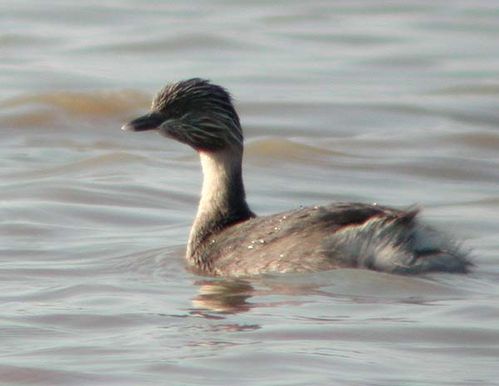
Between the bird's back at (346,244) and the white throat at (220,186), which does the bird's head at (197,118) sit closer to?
the white throat at (220,186)

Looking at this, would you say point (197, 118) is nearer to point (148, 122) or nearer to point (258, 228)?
point (148, 122)

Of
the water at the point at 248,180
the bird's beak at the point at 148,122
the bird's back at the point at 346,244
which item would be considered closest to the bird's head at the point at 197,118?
the bird's beak at the point at 148,122

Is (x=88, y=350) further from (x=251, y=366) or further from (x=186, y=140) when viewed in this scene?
(x=186, y=140)

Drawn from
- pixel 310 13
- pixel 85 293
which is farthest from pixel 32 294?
pixel 310 13

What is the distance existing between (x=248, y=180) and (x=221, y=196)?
3.47m

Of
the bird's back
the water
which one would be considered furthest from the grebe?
the water

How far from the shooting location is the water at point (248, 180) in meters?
10.6

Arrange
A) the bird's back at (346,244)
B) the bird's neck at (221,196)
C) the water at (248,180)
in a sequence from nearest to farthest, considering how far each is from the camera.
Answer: the water at (248,180)
the bird's back at (346,244)
the bird's neck at (221,196)

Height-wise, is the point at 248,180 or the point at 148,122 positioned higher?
the point at 148,122

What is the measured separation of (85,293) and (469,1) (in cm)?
1637

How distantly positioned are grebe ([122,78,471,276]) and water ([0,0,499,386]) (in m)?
0.13

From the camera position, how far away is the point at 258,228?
43.1 ft

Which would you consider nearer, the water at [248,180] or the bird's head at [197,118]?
the water at [248,180]

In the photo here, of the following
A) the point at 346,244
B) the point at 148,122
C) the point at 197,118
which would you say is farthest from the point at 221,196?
the point at 346,244
